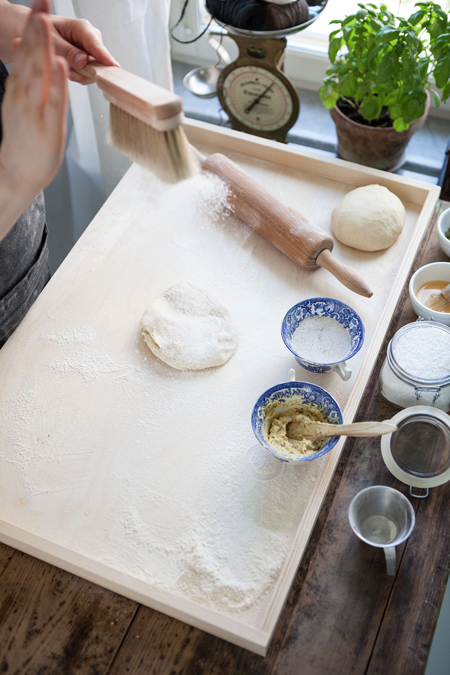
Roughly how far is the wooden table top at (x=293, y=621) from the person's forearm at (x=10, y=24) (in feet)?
2.99

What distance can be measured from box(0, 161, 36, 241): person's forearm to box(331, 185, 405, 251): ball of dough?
76 centimetres

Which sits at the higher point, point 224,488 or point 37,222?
point 37,222

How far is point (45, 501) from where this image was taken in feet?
2.91

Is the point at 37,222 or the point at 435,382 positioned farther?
the point at 37,222

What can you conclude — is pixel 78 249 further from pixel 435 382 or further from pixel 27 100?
pixel 435 382

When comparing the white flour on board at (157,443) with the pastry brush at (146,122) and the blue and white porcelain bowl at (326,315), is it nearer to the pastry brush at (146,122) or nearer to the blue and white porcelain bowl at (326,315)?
the blue and white porcelain bowl at (326,315)

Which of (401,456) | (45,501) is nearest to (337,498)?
(401,456)

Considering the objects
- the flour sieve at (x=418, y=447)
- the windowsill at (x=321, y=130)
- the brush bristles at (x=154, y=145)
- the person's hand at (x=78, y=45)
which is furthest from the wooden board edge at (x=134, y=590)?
the windowsill at (x=321, y=130)

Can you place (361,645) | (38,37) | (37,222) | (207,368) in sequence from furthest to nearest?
(37,222)
(207,368)
(361,645)
(38,37)

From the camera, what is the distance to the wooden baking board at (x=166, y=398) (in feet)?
2.72

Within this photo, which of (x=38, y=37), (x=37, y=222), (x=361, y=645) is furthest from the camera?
(x=37, y=222)

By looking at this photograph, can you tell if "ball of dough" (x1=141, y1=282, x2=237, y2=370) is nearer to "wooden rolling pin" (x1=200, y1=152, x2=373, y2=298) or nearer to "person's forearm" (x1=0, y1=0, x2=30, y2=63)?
"wooden rolling pin" (x1=200, y1=152, x2=373, y2=298)

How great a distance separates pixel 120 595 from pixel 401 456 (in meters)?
0.51

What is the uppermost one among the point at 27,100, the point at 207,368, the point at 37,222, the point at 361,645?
the point at 27,100
